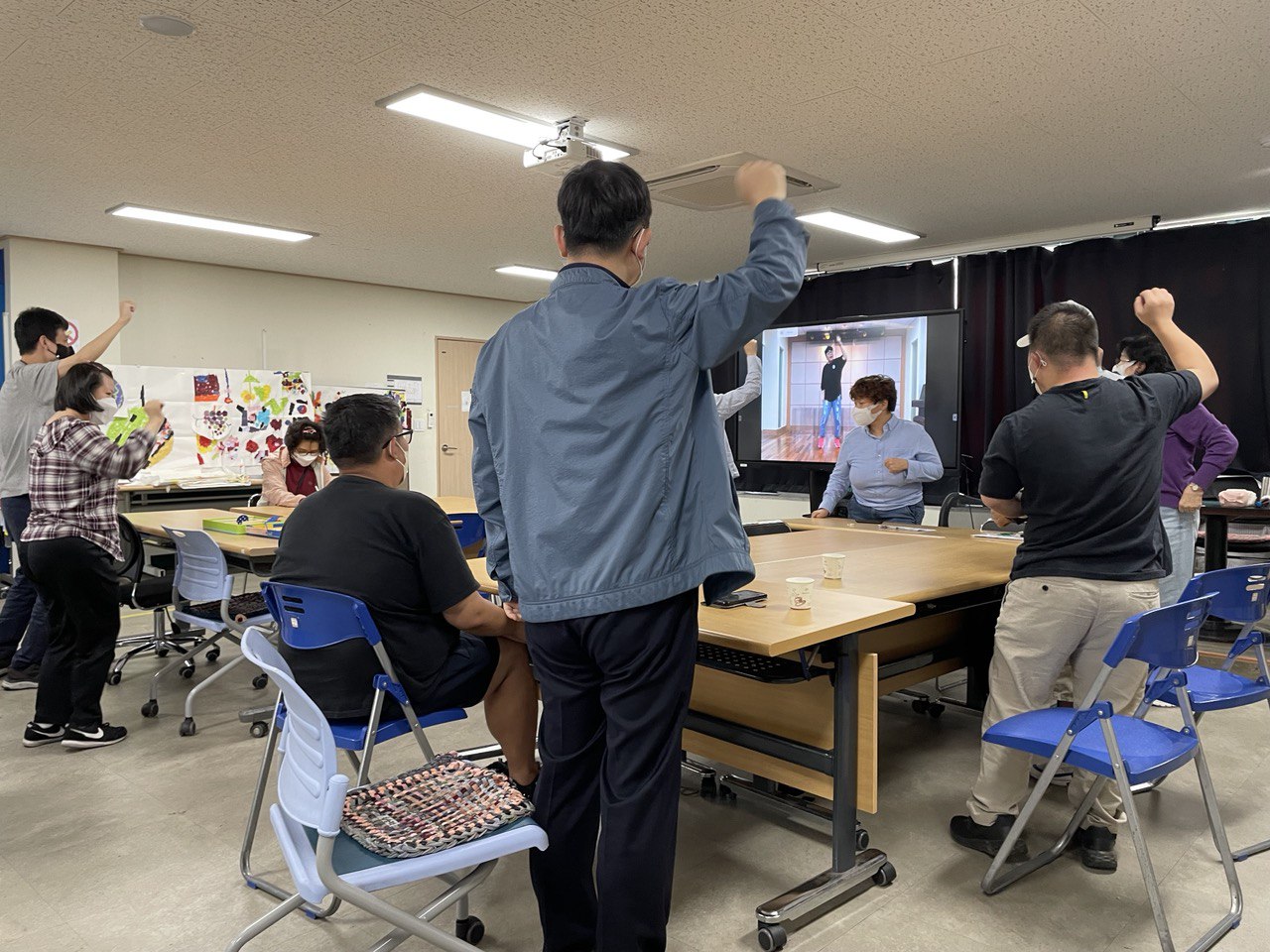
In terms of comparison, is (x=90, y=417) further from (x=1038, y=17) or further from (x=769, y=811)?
(x=1038, y=17)

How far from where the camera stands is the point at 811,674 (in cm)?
234

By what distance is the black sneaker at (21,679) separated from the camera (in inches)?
169

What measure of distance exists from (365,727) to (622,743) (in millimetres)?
919

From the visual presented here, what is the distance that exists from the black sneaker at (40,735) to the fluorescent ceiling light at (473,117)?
2914 mm

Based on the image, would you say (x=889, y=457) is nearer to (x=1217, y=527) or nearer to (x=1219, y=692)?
(x=1217, y=527)

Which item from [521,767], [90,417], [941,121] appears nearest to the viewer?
[521,767]

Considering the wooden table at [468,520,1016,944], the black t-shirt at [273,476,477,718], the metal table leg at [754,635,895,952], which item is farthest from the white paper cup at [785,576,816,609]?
the black t-shirt at [273,476,477,718]

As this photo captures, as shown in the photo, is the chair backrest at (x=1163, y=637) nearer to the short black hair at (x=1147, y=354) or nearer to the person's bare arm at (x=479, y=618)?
the person's bare arm at (x=479, y=618)

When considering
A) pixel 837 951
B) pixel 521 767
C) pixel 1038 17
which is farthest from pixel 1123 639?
pixel 1038 17

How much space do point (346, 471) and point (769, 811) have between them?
1.67 meters

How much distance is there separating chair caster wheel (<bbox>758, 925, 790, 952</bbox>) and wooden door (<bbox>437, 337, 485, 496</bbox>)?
7.84 metres

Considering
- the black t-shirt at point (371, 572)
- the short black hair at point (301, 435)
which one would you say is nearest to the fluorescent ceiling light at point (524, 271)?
the short black hair at point (301, 435)

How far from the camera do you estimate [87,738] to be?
3.52 m

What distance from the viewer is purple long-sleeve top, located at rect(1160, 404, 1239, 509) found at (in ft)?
13.3
